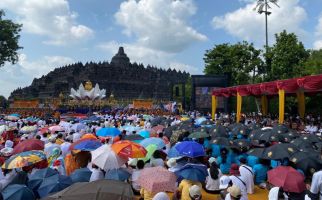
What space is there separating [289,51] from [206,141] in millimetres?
27517

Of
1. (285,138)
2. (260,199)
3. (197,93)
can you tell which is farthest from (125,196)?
(197,93)

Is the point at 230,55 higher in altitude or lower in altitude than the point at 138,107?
higher

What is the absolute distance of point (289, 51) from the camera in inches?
1409

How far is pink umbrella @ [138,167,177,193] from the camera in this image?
580cm

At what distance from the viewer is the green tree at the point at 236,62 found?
135ft

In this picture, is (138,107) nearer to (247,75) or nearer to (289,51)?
(247,75)

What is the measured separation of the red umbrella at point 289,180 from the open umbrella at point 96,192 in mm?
2875

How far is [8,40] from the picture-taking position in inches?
1596

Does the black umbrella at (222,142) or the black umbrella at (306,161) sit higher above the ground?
the black umbrella at (222,142)

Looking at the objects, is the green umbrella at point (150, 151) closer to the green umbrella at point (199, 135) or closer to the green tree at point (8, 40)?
the green umbrella at point (199, 135)

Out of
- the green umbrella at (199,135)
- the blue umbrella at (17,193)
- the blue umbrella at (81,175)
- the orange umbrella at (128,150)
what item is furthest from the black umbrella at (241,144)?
the blue umbrella at (17,193)

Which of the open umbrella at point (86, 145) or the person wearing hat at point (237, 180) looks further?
the open umbrella at point (86, 145)

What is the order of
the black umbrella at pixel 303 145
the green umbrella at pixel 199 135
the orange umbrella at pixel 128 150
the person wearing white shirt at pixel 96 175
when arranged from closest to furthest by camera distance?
the person wearing white shirt at pixel 96 175 < the orange umbrella at pixel 128 150 < the black umbrella at pixel 303 145 < the green umbrella at pixel 199 135

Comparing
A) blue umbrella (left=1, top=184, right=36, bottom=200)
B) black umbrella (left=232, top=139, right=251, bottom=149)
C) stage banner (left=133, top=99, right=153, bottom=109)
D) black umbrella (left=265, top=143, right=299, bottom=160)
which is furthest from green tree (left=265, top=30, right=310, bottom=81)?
blue umbrella (left=1, top=184, right=36, bottom=200)
